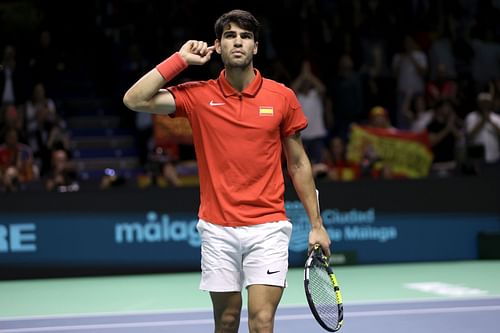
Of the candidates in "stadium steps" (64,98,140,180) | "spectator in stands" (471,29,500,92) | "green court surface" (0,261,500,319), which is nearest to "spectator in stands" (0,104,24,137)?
"stadium steps" (64,98,140,180)

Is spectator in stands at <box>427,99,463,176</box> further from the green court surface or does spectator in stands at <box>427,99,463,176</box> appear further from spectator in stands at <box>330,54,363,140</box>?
the green court surface

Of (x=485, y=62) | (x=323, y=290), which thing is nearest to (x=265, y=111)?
(x=323, y=290)

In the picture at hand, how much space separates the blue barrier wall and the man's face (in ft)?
22.6

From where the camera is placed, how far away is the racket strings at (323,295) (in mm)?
5641

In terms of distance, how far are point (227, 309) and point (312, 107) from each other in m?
9.58

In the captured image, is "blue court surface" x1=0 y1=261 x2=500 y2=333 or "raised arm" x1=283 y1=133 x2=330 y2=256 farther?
"blue court surface" x1=0 y1=261 x2=500 y2=333

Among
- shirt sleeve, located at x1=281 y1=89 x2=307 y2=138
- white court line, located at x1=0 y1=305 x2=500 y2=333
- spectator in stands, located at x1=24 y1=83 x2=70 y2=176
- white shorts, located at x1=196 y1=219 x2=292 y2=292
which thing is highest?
shirt sleeve, located at x1=281 y1=89 x2=307 y2=138

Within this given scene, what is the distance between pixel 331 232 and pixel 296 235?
41 cm

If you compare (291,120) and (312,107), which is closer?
(291,120)

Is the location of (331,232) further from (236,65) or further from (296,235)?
(236,65)

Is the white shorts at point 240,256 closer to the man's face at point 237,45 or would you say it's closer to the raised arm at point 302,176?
the raised arm at point 302,176

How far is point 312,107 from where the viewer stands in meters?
15.1

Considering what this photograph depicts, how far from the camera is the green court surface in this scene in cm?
1018

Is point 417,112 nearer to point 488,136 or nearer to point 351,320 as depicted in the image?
point 488,136
